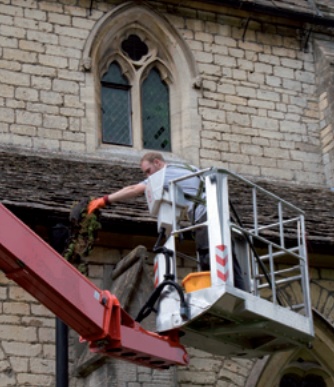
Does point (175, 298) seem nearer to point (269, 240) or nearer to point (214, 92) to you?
point (269, 240)

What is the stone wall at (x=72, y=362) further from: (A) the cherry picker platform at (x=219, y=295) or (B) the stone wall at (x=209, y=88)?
(B) the stone wall at (x=209, y=88)

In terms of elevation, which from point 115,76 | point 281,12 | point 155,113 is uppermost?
point 281,12

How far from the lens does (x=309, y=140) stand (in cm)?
1544

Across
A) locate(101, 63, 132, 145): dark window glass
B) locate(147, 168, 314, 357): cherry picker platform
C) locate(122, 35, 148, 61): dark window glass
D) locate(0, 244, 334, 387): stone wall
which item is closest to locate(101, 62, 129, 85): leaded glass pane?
locate(101, 63, 132, 145): dark window glass

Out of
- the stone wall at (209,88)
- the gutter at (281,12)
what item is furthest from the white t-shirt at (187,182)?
the gutter at (281,12)

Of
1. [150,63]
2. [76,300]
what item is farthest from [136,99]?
[76,300]

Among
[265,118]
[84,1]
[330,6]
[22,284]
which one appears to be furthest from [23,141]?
[22,284]

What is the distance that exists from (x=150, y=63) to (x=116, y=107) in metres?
0.74

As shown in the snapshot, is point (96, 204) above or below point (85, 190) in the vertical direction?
below

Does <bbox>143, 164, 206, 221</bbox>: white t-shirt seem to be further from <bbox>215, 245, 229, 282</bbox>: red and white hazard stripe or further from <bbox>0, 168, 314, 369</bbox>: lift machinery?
<bbox>215, 245, 229, 282</bbox>: red and white hazard stripe

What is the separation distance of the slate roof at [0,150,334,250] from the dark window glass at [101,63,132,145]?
65 centimetres

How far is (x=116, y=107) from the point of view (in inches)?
579

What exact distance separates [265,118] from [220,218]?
281 inches

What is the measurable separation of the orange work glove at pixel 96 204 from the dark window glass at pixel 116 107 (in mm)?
6188
